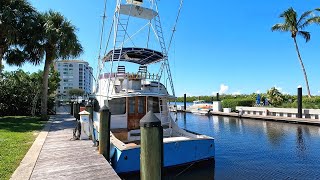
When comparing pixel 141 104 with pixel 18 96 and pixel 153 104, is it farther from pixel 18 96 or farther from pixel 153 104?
pixel 18 96

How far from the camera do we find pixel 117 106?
1179 cm

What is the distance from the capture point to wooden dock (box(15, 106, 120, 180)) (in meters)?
6.88

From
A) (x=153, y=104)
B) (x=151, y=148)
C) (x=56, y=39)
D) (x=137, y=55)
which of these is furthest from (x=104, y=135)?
(x=56, y=39)

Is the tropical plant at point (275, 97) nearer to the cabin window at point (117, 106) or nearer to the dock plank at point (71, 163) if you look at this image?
the cabin window at point (117, 106)

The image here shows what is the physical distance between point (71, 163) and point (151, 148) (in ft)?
13.5

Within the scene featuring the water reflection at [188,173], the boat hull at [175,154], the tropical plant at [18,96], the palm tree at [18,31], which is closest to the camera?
the boat hull at [175,154]

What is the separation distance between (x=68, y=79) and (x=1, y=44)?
135 metres

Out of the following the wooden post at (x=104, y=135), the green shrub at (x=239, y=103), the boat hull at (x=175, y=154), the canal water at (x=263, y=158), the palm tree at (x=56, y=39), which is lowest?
the canal water at (x=263, y=158)

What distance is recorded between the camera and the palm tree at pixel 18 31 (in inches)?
763

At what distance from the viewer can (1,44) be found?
813 inches

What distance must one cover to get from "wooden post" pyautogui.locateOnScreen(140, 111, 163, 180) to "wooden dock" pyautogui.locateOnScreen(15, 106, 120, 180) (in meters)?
2.09

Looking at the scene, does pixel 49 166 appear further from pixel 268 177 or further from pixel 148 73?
pixel 268 177

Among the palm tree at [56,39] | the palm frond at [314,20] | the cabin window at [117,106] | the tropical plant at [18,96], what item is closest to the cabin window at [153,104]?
the cabin window at [117,106]

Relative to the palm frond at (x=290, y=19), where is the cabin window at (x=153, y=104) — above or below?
below
